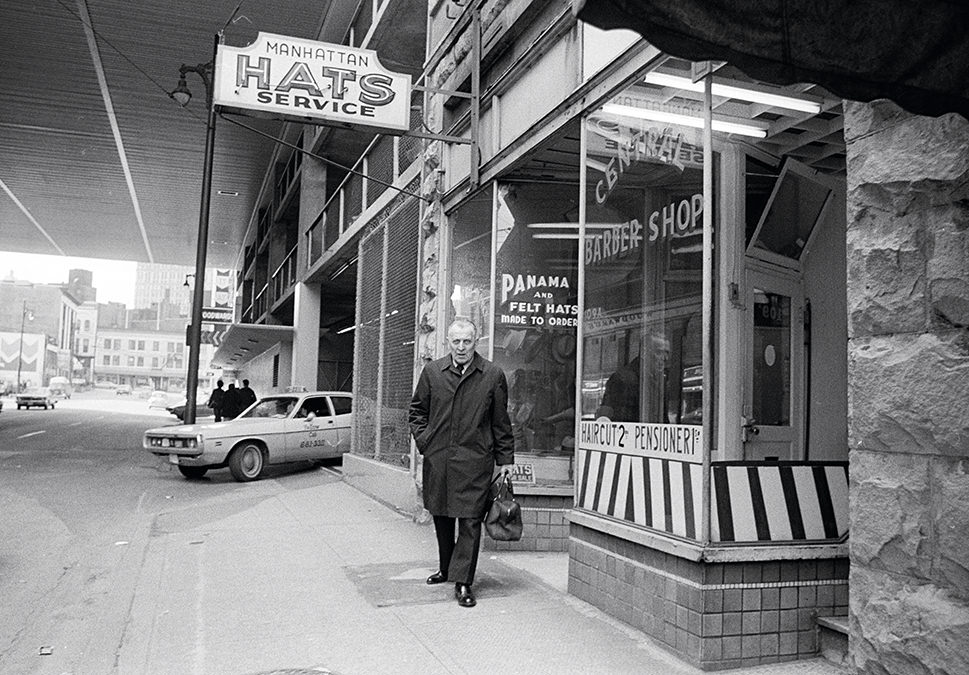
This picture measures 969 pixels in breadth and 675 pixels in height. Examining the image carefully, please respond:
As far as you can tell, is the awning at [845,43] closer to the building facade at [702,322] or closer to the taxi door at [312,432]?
the building facade at [702,322]

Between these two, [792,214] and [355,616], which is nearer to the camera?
[355,616]

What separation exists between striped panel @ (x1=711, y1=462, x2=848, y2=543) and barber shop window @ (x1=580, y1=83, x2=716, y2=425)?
504mm

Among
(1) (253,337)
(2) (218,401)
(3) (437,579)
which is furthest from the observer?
(1) (253,337)

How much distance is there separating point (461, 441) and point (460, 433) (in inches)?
2.2

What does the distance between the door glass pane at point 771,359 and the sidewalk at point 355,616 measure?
170 cm

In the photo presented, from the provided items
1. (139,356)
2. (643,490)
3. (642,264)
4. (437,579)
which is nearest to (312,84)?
(642,264)

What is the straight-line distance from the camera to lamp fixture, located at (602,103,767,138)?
18.0ft

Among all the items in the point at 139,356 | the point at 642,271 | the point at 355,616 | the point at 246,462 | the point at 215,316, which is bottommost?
the point at 355,616

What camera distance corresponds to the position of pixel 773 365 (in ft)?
19.3

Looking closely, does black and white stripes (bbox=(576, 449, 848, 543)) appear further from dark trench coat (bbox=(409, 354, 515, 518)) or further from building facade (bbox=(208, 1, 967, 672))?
dark trench coat (bbox=(409, 354, 515, 518))

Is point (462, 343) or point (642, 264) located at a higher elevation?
point (642, 264)

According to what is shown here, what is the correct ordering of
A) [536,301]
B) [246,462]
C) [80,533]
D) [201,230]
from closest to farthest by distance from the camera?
[536,301]
[80,533]
[246,462]
[201,230]

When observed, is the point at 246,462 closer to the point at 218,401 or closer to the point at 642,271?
the point at 642,271

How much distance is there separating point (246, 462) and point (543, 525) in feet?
26.6
